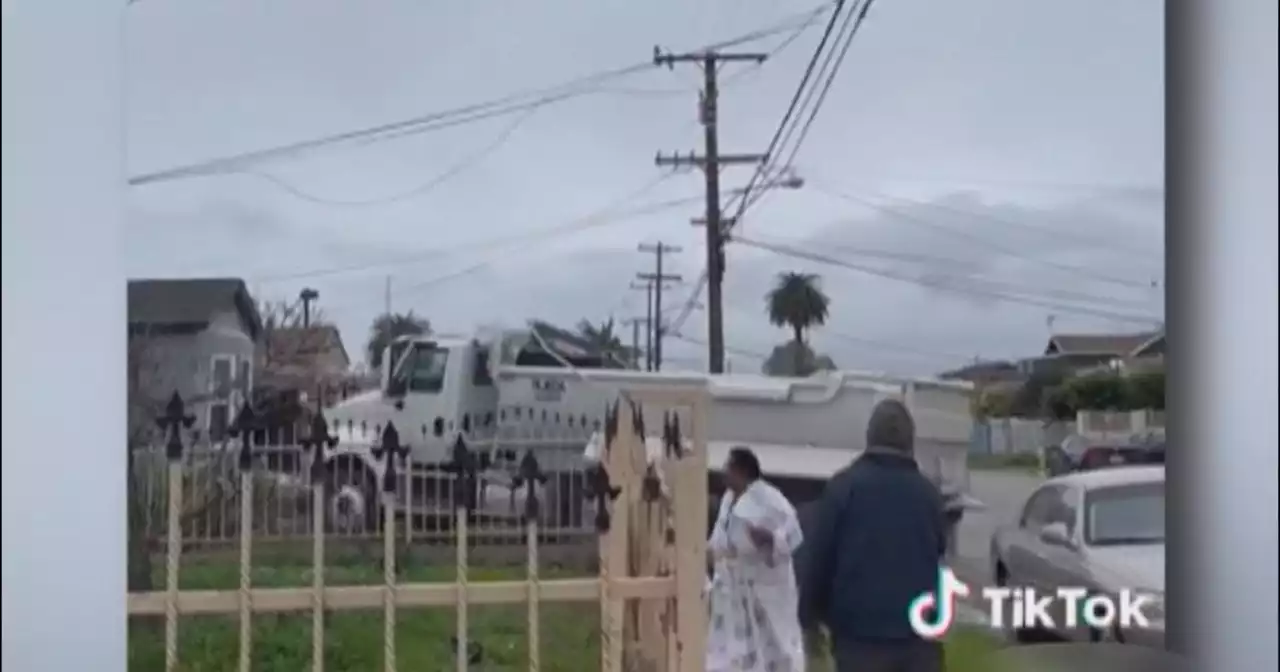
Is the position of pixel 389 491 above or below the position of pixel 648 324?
below

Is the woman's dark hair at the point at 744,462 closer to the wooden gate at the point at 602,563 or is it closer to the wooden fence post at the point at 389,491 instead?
the wooden gate at the point at 602,563

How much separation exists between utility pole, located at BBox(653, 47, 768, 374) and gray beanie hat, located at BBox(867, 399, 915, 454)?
234mm

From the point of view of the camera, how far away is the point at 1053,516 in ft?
6.97

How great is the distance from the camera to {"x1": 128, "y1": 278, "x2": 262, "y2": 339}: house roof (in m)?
1.88

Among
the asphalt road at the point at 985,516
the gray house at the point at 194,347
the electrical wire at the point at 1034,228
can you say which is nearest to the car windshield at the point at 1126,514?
the asphalt road at the point at 985,516

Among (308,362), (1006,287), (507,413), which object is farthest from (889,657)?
(308,362)

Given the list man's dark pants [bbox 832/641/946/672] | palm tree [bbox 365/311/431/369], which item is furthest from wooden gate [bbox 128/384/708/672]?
man's dark pants [bbox 832/641/946/672]

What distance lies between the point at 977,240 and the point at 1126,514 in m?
0.46

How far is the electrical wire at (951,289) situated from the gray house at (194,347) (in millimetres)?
683

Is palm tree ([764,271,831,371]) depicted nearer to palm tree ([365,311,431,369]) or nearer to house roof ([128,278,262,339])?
palm tree ([365,311,431,369])

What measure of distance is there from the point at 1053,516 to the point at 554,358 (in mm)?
762

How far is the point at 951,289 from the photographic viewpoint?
2131 millimetres

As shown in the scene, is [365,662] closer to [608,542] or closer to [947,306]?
[608,542]

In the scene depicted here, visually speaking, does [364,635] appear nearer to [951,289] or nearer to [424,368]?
[424,368]
